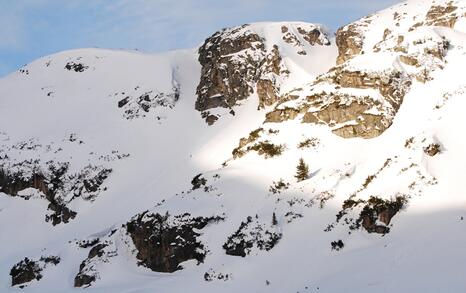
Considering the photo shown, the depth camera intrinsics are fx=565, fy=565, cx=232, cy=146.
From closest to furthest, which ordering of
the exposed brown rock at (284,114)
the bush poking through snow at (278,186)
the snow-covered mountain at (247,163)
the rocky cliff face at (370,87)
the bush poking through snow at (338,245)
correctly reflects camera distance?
the bush poking through snow at (338,245), the snow-covered mountain at (247,163), the bush poking through snow at (278,186), the rocky cliff face at (370,87), the exposed brown rock at (284,114)

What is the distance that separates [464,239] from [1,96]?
2949 inches

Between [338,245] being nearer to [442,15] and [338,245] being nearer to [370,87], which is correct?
[370,87]

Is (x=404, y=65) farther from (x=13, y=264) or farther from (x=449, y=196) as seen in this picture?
(x=13, y=264)

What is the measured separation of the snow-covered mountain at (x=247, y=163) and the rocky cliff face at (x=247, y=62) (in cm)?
25

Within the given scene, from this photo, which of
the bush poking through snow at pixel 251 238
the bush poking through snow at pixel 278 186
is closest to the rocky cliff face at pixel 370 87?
the bush poking through snow at pixel 278 186

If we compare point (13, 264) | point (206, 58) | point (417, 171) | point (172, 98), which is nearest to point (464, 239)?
point (417, 171)

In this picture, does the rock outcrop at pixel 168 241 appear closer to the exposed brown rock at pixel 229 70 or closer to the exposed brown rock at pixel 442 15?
the exposed brown rock at pixel 229 70

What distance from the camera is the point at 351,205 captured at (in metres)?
38.7

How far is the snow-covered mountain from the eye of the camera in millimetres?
35125

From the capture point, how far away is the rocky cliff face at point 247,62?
71688mm

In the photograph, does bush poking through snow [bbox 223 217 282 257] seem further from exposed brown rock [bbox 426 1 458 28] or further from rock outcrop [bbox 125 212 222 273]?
exposed brown rock [bbox 426 1 458 28]

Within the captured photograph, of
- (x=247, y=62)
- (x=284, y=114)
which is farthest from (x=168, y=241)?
(x=247, y=62)

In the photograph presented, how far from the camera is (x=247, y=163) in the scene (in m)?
51.3

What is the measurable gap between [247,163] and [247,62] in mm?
28037
